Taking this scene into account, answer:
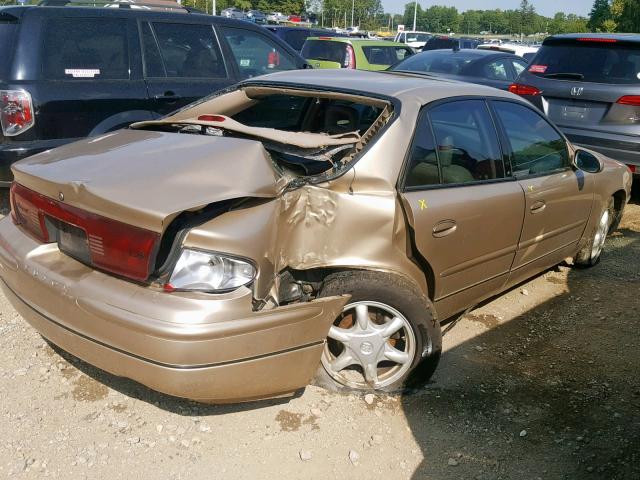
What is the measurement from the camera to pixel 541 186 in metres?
3.83

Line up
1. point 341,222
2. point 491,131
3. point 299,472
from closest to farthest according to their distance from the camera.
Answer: point 299,472, point 341,222, point 491,131

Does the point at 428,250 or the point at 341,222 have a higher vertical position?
the point at 341,222

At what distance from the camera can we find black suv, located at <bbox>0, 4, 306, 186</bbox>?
4.77m

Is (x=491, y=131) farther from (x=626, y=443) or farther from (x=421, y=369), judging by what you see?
(x=626, y=443)

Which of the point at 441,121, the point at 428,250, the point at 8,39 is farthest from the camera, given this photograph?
the point at 8,39

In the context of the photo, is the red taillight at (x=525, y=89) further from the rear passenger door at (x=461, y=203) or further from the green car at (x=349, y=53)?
the green car at (x=349, y=53)

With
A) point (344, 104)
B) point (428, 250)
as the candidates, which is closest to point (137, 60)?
point (344, 104)

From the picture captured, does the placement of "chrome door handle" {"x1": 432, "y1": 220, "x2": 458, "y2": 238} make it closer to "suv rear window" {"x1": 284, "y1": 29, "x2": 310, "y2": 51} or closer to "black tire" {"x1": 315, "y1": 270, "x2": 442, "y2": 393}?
"black tire" {"x1": 315, "y1": 270, "x2": 442, "y2": 393}

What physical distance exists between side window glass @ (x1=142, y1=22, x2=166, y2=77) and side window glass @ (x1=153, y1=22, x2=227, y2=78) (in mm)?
54

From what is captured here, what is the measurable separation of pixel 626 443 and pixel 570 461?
0.34 m

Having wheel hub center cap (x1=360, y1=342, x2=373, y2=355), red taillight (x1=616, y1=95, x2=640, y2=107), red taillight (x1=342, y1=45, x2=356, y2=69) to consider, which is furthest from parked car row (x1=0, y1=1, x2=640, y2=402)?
red taillight (x1=342, y1=45, x2=356, y2=69)

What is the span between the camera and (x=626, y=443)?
2.88 metres

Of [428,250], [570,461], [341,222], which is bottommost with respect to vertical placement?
[570,461]

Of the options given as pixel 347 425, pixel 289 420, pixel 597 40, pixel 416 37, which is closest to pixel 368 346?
pixel 347 425
